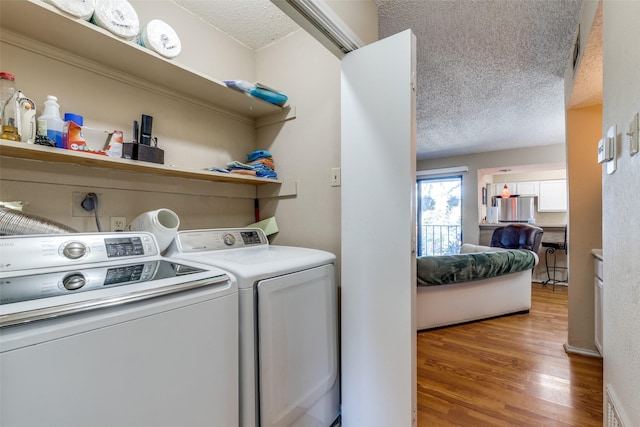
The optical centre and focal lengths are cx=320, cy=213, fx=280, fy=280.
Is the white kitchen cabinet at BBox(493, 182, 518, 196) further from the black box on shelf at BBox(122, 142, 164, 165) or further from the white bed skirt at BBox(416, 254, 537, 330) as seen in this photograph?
the black box on shelf at BBox(122, 142, 164, 165)

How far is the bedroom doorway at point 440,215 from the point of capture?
616 centimetres

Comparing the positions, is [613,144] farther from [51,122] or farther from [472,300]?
[472,300]

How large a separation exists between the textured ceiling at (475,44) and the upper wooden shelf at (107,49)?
0.53 metres

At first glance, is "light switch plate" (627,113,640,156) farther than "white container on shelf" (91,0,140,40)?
No

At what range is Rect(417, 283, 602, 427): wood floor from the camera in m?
1.58

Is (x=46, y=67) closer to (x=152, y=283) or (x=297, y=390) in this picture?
(x=152, y=283)

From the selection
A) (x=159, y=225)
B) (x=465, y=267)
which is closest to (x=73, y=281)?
(x=159, y=225)

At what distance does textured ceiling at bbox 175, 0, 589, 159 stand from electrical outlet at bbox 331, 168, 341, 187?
1.06 m

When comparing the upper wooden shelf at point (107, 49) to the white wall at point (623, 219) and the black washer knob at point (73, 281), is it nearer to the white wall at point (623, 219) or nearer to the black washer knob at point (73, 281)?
the black washer knob at point (73, 281)

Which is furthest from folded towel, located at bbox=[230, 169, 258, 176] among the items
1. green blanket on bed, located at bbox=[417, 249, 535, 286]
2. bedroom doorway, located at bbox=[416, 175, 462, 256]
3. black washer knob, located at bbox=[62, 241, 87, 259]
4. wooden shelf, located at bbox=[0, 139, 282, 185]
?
bedroom doorway, located at bbox=[416, 175, 462, 256]

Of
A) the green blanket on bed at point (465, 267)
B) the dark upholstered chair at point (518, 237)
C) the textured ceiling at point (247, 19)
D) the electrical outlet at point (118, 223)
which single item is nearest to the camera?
the electrical outlet at point (118, 223)

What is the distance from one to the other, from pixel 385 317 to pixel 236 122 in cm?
165

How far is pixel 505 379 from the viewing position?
6.28ft

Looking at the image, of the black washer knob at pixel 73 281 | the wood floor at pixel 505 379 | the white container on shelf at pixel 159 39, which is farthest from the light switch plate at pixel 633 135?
the white container on shelf at pixel 159 39
